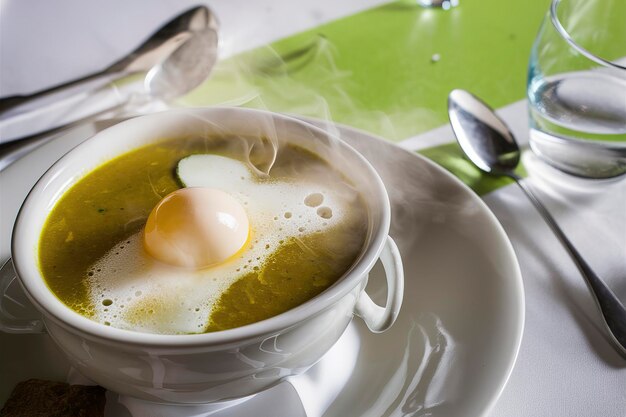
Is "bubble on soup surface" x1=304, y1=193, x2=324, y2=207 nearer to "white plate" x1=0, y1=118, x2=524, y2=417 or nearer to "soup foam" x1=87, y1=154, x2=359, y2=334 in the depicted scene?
"soup foam" x1=87, y1=154, x2=359, y2=334

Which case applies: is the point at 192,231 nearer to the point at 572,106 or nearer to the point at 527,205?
the point at 527,205

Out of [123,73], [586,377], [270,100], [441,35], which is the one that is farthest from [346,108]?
[586,377]

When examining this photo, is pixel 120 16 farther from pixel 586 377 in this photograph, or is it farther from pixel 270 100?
pixel 586 377

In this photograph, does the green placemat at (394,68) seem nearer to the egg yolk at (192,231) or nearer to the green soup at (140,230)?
the green soup at (140,230)

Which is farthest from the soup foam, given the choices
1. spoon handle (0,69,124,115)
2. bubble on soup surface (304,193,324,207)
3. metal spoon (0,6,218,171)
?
spoon handle (0,69,124,115)

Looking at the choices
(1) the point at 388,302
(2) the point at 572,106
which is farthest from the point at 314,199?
(2) the point at 572,106

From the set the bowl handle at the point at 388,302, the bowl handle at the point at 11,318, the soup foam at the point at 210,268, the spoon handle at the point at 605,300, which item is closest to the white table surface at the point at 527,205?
the spoon handle at the point at 605,300
